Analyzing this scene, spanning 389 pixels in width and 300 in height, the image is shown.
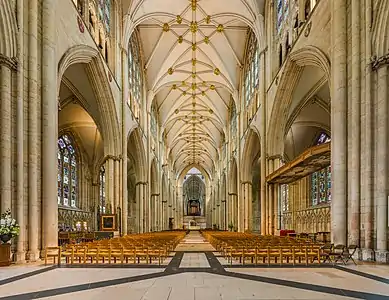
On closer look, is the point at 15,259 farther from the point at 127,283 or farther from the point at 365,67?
the point at 365,67

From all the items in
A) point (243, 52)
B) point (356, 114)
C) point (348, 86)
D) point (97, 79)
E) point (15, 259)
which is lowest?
point (15, 259)

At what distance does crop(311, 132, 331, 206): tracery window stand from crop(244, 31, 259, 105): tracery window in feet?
22.3

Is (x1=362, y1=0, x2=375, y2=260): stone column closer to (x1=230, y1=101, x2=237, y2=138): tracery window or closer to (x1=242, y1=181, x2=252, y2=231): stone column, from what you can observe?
(x1=242, y1=181, x2=252, y2=231): stone column

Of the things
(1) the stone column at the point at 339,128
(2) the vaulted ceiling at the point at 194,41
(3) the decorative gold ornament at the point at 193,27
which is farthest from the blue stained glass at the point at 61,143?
(1) the stone column at the point at 339,128

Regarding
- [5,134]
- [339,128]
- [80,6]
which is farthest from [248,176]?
[5,134]

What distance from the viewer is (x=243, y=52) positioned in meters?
36.6

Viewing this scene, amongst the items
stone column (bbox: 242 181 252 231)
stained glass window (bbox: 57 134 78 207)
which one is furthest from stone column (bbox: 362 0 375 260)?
stained glass window (bbox: 57 134 78 207)

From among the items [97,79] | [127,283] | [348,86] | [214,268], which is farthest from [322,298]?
[97,79]

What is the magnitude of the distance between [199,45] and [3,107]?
25.8 m

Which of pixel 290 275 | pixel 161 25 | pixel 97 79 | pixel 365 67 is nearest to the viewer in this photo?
pixel 290 275

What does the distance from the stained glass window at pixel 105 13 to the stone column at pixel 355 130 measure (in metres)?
14.8

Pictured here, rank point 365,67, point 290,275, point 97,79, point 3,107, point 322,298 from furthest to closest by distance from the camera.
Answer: point 97,79 < point 365,67 < point 3,107 < point 290,275 < point 322,298

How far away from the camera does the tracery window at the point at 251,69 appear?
106 feet

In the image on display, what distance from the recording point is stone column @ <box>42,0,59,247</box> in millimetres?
14609
